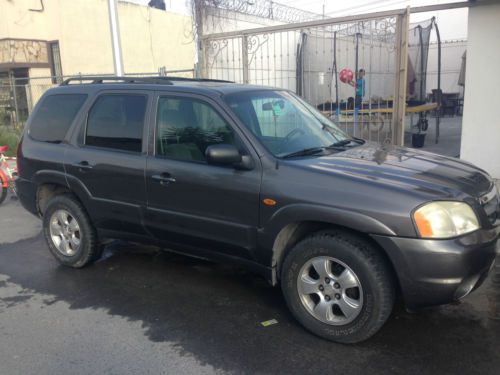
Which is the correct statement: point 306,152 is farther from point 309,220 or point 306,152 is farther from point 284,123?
point 309,220

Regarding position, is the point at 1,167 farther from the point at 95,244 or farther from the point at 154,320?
the point at 154,320

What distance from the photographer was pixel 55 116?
4.85 metres

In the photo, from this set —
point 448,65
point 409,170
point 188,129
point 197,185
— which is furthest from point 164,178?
point 448,65

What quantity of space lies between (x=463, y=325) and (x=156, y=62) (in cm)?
1964

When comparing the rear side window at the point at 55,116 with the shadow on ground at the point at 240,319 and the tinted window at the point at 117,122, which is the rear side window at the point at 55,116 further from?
the shadow on ground at the point at 240,319

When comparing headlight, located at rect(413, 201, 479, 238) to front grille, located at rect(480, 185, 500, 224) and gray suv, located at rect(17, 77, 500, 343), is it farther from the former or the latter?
front grille, located at rect(480, 185, 500, 224)

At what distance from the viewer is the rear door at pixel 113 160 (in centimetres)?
419

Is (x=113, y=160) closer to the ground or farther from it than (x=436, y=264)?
farther from it

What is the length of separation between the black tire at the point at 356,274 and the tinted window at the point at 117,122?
180cm

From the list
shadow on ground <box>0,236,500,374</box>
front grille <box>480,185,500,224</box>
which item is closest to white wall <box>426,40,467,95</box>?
shadow on ground <box>0,236,500,374</box>

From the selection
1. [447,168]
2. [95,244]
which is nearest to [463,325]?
[447,168]

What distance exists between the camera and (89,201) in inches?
179

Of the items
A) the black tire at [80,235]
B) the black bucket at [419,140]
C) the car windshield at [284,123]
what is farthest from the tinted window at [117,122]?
the black bucket at [419,140]

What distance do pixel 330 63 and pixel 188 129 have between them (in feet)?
36.5
